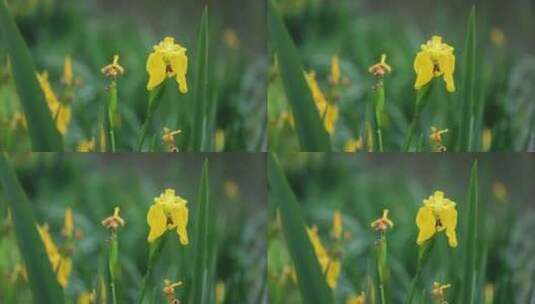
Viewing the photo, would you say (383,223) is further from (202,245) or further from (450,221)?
(202,245)

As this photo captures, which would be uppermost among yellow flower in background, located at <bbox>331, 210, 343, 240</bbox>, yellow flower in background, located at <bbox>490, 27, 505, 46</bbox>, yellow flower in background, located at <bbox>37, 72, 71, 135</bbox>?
yellow flower in background, located at <bbox>490, 27, 505, 46</bbox>

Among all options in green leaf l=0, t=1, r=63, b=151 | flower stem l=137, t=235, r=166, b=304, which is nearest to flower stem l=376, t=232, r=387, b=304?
flower stem l=137, t=235, r=166, b=304

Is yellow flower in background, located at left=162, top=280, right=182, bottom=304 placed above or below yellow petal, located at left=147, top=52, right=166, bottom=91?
below

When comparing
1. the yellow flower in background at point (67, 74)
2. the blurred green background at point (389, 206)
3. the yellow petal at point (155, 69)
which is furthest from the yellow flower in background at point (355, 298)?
the yellow flower in background at point (67, 74)

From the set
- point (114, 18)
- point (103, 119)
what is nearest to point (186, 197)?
point (103, 119)

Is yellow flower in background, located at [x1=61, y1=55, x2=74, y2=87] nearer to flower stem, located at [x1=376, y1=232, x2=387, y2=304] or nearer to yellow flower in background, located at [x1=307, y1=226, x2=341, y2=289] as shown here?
yellow flower in background, located at [x1=307, y1=226, x2=341, y2=289]

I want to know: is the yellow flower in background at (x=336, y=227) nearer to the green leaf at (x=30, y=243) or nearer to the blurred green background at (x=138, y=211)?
the blurred green background at (x=138, y=211)
